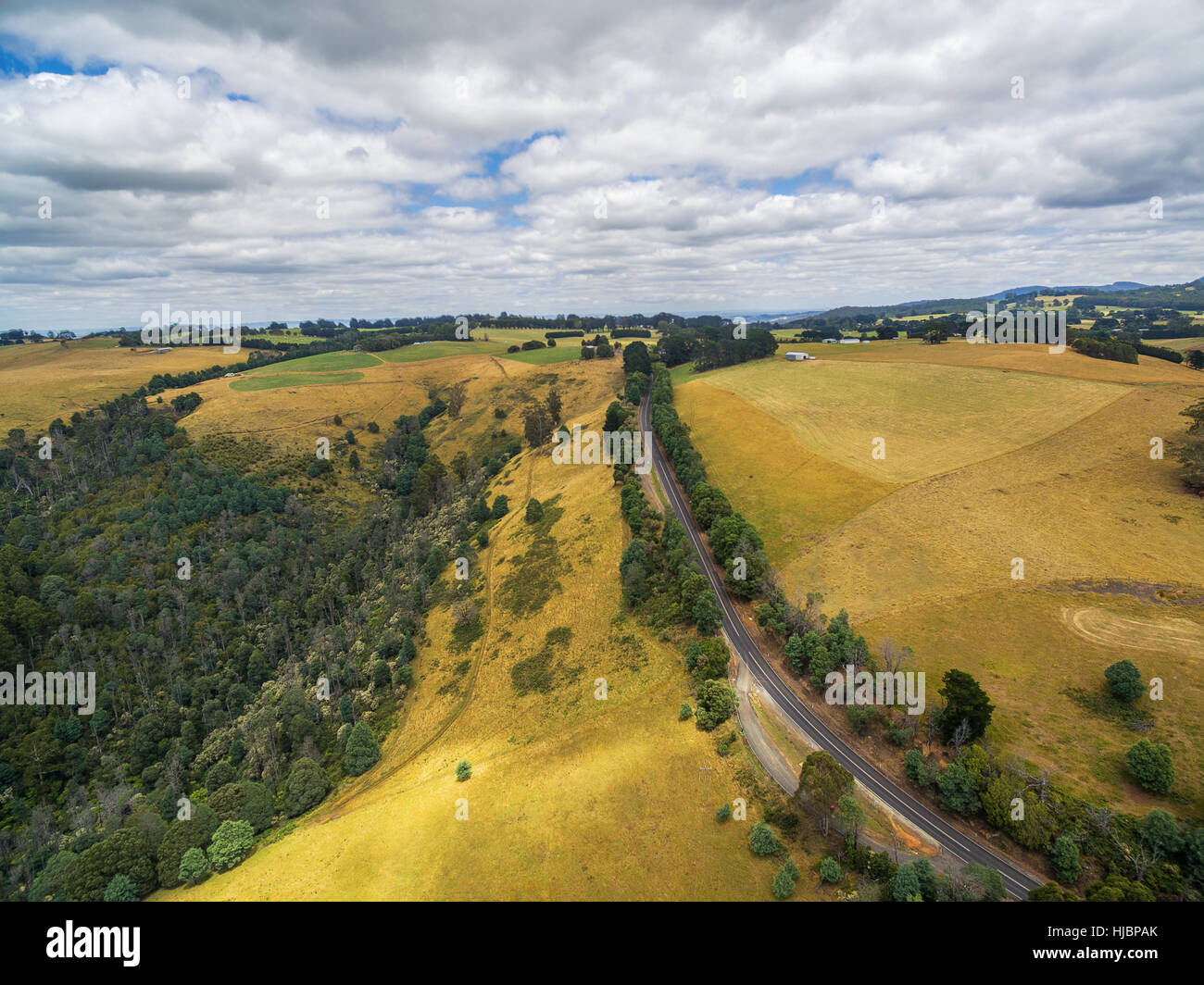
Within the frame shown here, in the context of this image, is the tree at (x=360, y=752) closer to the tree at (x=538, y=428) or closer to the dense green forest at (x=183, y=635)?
the dense green forest at (x=183, y=635)

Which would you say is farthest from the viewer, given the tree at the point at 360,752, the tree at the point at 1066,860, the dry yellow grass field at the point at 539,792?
the tree at the point at 360,752

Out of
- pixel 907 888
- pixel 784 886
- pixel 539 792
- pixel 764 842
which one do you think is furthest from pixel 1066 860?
pixel 539 792

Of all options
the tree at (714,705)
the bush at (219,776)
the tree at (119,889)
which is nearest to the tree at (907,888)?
the tree at (714,705)

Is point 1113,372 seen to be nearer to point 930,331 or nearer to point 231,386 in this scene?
point 930,331

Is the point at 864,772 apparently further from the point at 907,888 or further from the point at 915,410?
the point at 915,410

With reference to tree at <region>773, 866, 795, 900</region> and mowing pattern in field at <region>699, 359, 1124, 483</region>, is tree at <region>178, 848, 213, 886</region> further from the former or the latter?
mowing pattern in field at <region>699, 359, 1124, 483</region>
